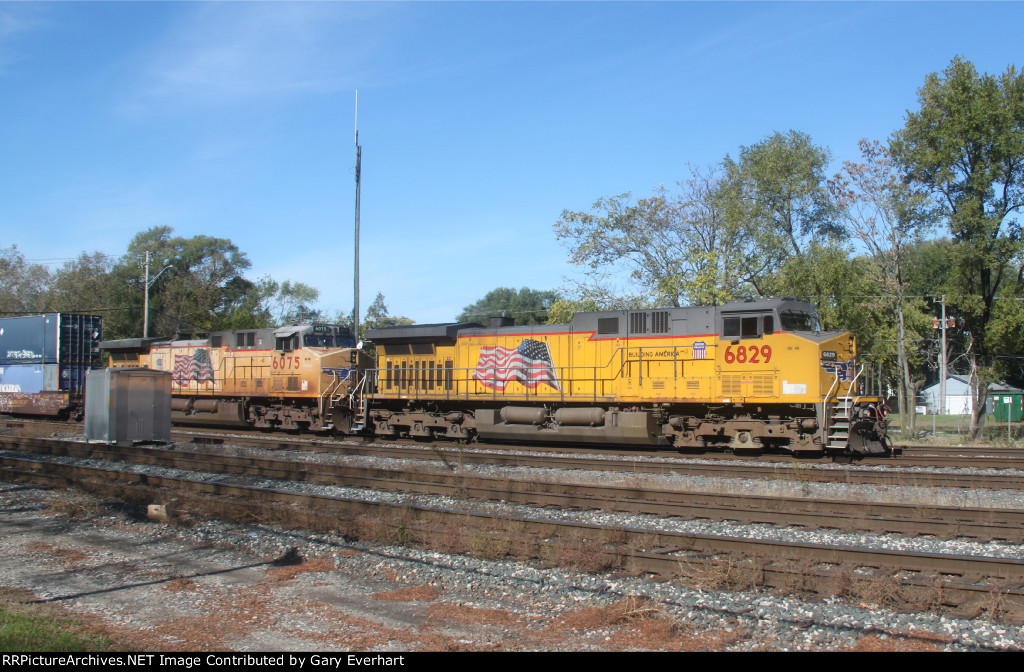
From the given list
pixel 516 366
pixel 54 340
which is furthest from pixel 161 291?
pixel 516 366

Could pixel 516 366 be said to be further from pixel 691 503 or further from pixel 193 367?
pixel 193 367

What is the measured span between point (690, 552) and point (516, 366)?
11.6 meters

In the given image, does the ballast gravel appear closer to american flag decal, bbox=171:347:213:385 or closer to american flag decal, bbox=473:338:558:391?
american flag decal, bbox=473:338:558:391

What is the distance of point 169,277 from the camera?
5956cm

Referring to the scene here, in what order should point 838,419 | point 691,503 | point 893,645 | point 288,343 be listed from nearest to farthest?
point 893,645 < point 691,503 < point 838,419 < point 288,343

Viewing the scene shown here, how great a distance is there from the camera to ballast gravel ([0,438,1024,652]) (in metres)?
5.76

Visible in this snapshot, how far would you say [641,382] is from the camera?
57.5 feet

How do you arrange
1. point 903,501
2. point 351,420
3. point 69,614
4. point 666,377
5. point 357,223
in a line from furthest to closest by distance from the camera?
point 357,223 → point 351,420 → point 666,377 → point 903,501 → point 69,614

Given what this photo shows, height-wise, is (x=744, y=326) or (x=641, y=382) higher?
(x=744, y=326)

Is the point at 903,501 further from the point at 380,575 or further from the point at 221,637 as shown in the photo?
the point at 221,637

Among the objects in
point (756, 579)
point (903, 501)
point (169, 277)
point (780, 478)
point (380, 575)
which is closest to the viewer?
point (756, 579)

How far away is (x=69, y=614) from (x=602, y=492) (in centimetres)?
733

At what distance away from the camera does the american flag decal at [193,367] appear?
25922 mm

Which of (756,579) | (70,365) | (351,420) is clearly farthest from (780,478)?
(70,365)
